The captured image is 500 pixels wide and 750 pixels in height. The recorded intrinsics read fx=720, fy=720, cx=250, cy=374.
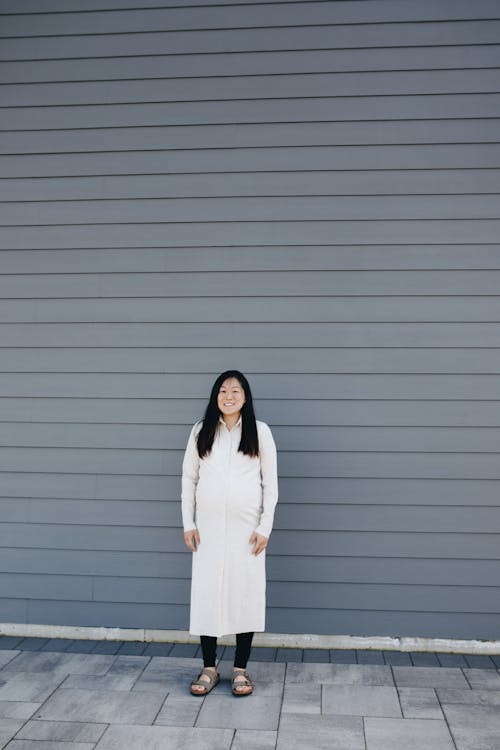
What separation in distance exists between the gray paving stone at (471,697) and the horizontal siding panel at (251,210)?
2.33 m

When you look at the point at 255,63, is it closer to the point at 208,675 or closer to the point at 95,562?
the point at 95,562

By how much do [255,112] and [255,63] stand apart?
265 millimetres

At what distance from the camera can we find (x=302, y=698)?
3.19 meters

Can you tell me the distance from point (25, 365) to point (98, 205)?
0.97 metres

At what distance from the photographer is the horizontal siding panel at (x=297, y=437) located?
376cm

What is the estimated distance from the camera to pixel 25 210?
4.01 metres

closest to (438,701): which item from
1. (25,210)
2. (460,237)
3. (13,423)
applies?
(460,237)

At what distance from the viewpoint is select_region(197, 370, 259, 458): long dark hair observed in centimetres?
331

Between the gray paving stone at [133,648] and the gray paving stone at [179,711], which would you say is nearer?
the gray paving stone at [179,711]

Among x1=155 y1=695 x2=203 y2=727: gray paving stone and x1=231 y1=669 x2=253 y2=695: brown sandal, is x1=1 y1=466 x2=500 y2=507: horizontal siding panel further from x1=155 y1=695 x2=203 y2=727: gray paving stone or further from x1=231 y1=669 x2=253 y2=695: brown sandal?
x1=155 y1=695 x2=203 y2=727: gray paving stone

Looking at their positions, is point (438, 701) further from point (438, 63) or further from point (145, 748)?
point (438, 63)

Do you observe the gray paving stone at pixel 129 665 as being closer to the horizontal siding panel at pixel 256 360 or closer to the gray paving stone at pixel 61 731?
the gray paving stone at pixel 61 731

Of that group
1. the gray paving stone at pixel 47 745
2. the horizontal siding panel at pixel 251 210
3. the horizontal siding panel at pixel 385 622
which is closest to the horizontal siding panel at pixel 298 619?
the horizontal siding panel at pixel 385 622

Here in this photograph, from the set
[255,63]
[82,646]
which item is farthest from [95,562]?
[255,63]
